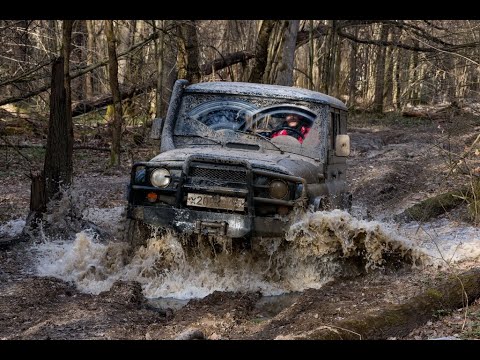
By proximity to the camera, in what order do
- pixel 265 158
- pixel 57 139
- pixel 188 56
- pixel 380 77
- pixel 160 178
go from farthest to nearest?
1. pixel 380 77
2. pixel 188 56
3. pixel 57 139
4. pixel 265 158
5. pixel 160 178

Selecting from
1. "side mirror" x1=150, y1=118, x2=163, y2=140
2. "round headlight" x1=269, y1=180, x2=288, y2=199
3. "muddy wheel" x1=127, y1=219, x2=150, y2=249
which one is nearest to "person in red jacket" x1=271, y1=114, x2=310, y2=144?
"round headlight" x1=269, y1=180, x2=288, y2=199

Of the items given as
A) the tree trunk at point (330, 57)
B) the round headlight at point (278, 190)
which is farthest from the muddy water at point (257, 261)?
the tree trunk at point (330, 57)

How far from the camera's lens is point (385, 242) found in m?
7.04

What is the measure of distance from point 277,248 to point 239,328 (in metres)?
1.59

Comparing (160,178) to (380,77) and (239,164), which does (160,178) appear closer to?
(239,164)

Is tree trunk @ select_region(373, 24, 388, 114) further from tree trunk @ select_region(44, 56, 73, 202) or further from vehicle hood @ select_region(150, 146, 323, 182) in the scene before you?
vehicle hood @ select_region(150, 146, 323, 182)

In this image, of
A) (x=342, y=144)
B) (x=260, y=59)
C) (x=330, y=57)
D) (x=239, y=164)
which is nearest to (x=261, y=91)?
(x=342, y=144)

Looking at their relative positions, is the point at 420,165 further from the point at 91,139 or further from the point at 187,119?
the point at 187,119

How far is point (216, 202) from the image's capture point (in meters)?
6.55

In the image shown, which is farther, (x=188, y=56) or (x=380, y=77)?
(x=380, y=77)

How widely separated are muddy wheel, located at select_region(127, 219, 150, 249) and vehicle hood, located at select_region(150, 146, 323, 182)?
69cm

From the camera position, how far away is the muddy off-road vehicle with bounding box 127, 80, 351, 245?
21.4ft

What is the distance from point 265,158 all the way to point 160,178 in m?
1.13

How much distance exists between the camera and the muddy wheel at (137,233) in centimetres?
690
